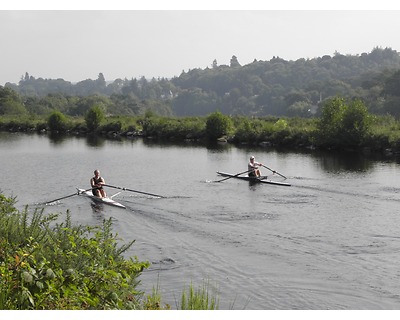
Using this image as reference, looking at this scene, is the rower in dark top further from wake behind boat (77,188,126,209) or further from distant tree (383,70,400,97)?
distant tree (383,70,400,97)

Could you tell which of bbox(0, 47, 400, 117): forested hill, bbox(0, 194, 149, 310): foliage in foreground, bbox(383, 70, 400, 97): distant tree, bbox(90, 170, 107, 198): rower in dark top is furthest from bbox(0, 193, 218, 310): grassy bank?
bbox(0, 47, 400, 117): forested hill

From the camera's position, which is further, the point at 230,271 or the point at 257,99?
the point at 257,99

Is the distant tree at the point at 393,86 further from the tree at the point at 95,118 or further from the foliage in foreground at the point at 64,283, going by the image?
the foliage in foreground at the point at 64,283

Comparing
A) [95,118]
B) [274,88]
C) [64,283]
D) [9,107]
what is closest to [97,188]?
[64,283]

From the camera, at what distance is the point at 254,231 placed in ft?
68.2

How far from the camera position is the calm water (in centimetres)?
1488

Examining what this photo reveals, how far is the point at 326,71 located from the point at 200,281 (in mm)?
155180

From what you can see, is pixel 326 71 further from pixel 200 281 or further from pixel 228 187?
pixel 200 281

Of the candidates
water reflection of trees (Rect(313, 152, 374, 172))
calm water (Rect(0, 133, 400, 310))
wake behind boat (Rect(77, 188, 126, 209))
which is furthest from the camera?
water reflection of trees (Rect(313, 152, 374, 172))

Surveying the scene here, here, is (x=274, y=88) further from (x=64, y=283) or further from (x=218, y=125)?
(x=64, y=283)

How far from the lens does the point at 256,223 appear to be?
2205cm

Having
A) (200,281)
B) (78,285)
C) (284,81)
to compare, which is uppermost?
(284,81)

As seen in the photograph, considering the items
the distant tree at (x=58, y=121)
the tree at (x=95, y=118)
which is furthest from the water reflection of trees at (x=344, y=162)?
the distant tree at (x=58, y=121)

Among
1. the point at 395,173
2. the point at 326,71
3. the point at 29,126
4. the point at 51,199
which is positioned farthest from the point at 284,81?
the point at 51,199
